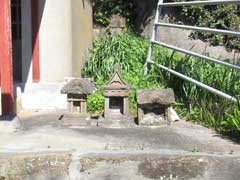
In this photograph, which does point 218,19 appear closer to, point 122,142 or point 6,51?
point 6,51

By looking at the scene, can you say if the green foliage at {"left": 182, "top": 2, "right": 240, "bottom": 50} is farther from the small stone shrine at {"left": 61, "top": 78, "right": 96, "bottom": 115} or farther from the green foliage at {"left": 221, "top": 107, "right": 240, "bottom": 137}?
the green foliage at {"left": 221, "top": 107, "right": 240, "bottom": 137}

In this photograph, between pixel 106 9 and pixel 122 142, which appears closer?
pixel 122 142

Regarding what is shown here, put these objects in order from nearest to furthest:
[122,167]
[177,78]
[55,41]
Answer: [122,167] < [177,78] < [55,41]

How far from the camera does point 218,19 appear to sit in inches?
389

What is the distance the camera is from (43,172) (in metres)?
4.70

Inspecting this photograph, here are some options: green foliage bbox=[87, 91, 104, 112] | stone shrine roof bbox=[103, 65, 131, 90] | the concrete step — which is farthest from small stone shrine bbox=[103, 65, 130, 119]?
the concrete step

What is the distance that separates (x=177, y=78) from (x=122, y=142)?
1.98 m

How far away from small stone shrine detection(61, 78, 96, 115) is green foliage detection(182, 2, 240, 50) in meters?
4.15

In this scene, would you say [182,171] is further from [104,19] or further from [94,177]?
[104,19]

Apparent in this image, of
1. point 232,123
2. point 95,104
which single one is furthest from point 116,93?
point 232,123

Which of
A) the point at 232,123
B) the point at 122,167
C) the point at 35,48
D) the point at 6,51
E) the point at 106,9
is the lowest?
the point at 122,167

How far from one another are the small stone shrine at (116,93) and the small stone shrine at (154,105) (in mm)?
224

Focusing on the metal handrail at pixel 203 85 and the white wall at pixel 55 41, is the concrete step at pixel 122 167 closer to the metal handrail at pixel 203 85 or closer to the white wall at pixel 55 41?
the metal handrail at pixel 203 85

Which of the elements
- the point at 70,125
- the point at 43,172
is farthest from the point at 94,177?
the point at 70,125
